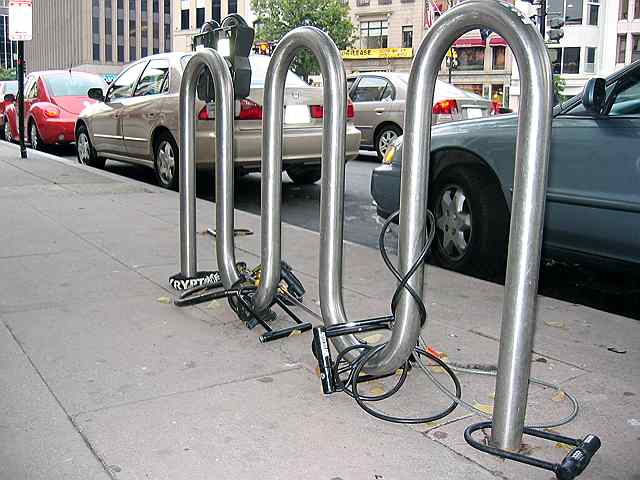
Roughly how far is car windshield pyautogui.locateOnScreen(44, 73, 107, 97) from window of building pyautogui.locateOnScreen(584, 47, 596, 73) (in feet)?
143

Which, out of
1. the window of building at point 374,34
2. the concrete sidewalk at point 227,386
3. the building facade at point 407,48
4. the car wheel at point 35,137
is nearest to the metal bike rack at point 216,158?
the concrete sidewalk at point 227,386

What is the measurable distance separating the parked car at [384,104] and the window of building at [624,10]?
4316 centimetres

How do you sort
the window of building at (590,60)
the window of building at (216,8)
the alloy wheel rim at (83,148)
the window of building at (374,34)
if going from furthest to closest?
the window of building at (216,8), the window of building at (374,34), the window of building at (590,60), the alloy wheel rim at (83,148)

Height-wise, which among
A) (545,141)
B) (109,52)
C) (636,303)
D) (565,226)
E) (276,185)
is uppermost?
(109,52)

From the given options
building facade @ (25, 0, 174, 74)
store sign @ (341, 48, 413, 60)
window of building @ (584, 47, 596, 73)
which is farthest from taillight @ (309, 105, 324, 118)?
building facade @ (25, 0, 174, 74)

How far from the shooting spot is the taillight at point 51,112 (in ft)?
47.6

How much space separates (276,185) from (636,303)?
260cm

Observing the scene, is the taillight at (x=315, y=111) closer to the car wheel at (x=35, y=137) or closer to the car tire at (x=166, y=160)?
the car tire at (x=166, y=160)

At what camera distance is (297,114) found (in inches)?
349

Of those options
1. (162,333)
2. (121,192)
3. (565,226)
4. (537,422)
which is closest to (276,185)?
(162,333)

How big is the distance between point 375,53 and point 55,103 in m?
51.1

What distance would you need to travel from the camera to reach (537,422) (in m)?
3.05

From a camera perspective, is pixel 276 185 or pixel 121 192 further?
pixel 121 192

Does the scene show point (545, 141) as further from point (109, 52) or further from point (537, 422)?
point (109, 52)
